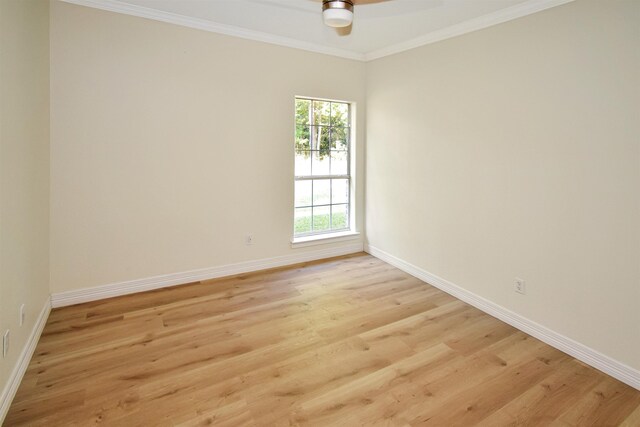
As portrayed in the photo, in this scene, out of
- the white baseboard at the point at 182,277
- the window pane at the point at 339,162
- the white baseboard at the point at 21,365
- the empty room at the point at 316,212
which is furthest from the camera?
the window pane at the point at 339,162

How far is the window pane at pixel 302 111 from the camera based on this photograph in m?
4.00

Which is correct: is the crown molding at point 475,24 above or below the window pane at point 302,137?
above

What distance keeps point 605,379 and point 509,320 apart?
72 centimetres

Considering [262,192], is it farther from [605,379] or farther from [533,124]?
[605,379]

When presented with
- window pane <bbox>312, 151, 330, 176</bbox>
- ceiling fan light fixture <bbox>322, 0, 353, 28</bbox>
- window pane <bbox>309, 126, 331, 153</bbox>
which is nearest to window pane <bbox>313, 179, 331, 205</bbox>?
window pane <bbox>312, 151, 330, 176</bbox>

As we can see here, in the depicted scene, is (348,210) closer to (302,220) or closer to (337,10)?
(302,220)

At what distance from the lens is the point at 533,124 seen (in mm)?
2576

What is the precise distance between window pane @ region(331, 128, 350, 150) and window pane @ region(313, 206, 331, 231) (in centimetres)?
78

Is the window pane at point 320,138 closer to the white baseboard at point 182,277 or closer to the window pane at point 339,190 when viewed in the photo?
the window pane at point 339,190

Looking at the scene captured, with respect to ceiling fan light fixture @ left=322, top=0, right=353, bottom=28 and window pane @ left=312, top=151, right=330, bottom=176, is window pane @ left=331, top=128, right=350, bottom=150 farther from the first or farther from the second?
ceiling fan light fixture @ left=322, top=0, right=353, bottom=28

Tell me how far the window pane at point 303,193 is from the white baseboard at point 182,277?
0.61 m

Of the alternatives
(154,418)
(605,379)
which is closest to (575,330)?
(605,379)

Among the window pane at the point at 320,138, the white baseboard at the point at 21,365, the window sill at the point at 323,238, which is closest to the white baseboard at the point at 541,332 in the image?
the window sill at the point at 323,238

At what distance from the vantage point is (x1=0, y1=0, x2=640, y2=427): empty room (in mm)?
1977
